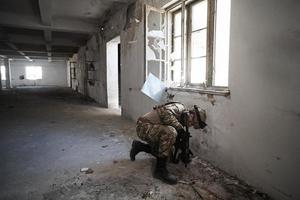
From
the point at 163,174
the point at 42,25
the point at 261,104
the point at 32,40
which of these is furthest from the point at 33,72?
the point at 261,104

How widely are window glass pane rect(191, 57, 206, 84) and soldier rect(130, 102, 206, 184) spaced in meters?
0.60

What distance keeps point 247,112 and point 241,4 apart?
1000 mm

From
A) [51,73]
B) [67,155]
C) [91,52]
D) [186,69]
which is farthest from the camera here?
[51,73]

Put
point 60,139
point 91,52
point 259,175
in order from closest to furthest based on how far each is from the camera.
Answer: point 259,175
point 60,139
point 91,52

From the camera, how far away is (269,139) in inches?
66.1

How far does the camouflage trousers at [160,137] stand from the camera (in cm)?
205

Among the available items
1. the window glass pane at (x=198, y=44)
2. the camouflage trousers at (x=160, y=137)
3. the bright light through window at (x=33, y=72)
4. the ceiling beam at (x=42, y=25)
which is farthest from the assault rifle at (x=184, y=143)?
the bright light through window at (x=33, y=72)

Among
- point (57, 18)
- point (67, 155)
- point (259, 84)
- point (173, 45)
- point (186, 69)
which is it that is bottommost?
point (67, 155)

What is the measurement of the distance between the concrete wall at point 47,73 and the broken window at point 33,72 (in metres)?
0.36

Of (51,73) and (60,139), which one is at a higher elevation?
(51,73)

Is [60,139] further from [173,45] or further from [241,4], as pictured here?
[241,4]

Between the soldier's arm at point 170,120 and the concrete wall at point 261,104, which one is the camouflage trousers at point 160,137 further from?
the concrete wall at point 261,104

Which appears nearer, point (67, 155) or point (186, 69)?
point (67, 155)

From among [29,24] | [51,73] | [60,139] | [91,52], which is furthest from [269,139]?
[51,73]
